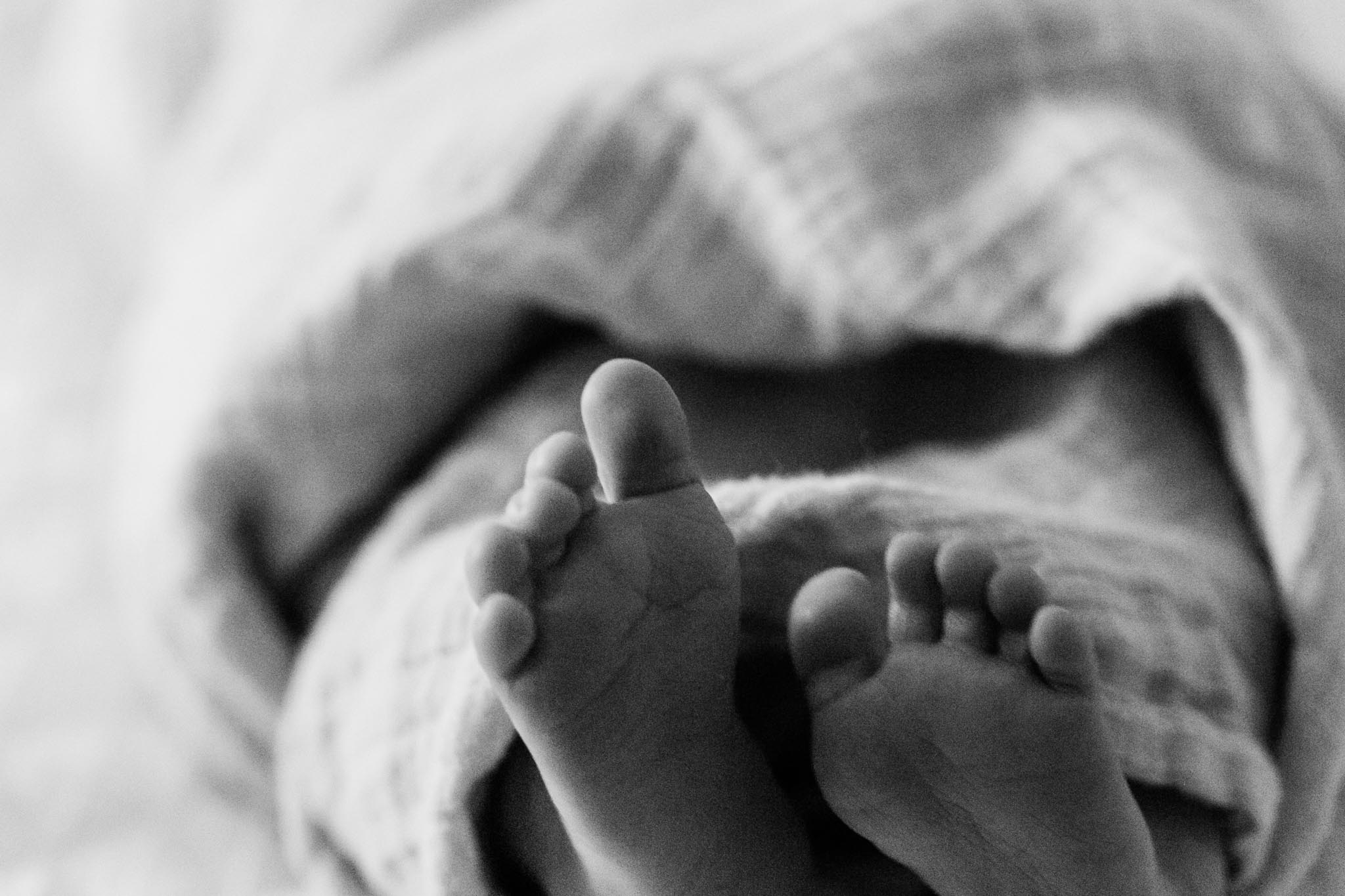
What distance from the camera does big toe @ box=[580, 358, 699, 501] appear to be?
39 cm

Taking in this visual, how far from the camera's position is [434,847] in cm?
44

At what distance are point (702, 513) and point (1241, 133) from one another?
0.39m

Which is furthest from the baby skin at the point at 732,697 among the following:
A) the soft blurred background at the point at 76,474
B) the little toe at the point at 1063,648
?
the soft blurred background at the point at 76,474

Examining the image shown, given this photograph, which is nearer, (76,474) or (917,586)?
(917,586)

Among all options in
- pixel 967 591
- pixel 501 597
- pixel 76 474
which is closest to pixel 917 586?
pixel 967 591

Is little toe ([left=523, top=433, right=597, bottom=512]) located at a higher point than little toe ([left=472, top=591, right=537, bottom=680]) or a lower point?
higher

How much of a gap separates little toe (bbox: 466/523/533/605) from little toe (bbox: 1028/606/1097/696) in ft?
0.44

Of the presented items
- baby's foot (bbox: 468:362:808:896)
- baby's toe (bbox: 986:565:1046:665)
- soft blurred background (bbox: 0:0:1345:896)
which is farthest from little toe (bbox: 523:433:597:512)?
soft blurred background (bbox: 0:0:1345:896)

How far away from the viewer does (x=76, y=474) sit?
84 centimetres

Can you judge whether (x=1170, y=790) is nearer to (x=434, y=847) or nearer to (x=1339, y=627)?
(x=1339, y=627)

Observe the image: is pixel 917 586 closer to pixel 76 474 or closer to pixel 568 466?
pixel 568 466

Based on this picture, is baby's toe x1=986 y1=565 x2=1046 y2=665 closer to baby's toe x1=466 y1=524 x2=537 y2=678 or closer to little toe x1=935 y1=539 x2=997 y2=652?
little toe x1=935 y1=539 x2=997 y2=652

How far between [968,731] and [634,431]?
122 millimetres

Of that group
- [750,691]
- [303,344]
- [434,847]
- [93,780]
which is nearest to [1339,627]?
[750,691]
